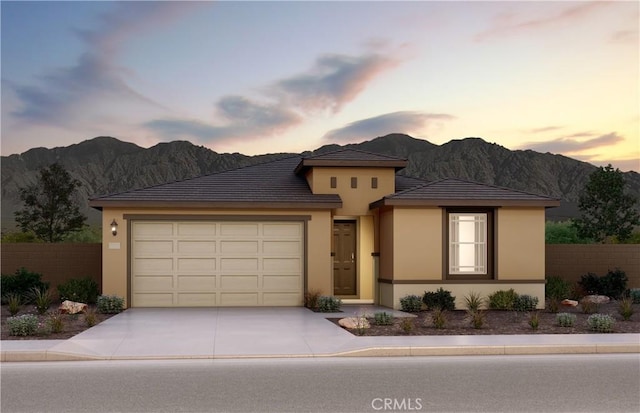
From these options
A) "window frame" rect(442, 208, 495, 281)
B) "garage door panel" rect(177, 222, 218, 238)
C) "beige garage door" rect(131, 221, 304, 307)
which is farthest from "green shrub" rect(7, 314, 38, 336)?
"window frame" rect(442, 208, 495, 281)

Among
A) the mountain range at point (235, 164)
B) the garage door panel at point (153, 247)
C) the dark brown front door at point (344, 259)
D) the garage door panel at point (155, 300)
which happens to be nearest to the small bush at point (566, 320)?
the dark brown front door at point (344, 259)

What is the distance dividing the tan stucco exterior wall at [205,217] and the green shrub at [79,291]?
114 centimetres

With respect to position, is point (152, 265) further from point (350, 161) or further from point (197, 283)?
point (350, 161)

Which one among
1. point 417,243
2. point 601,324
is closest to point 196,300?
point 417,243

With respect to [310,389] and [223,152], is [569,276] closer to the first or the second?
[310,389]

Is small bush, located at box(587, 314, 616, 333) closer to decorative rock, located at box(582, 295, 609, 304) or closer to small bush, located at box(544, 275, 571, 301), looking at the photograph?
small bush, located at box(544, 275, 571, 301)

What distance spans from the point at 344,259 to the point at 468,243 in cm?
393

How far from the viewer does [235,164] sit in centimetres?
11956

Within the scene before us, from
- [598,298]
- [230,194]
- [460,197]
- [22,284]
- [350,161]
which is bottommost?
[598,298]

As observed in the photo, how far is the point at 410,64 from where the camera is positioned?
29.8 meters

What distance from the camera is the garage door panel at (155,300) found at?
71.9ft

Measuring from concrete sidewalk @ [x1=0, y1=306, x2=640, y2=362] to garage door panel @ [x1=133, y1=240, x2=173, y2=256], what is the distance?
5.01 meters

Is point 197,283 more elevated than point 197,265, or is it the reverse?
point 197,265

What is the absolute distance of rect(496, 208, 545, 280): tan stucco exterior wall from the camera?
2198cm
